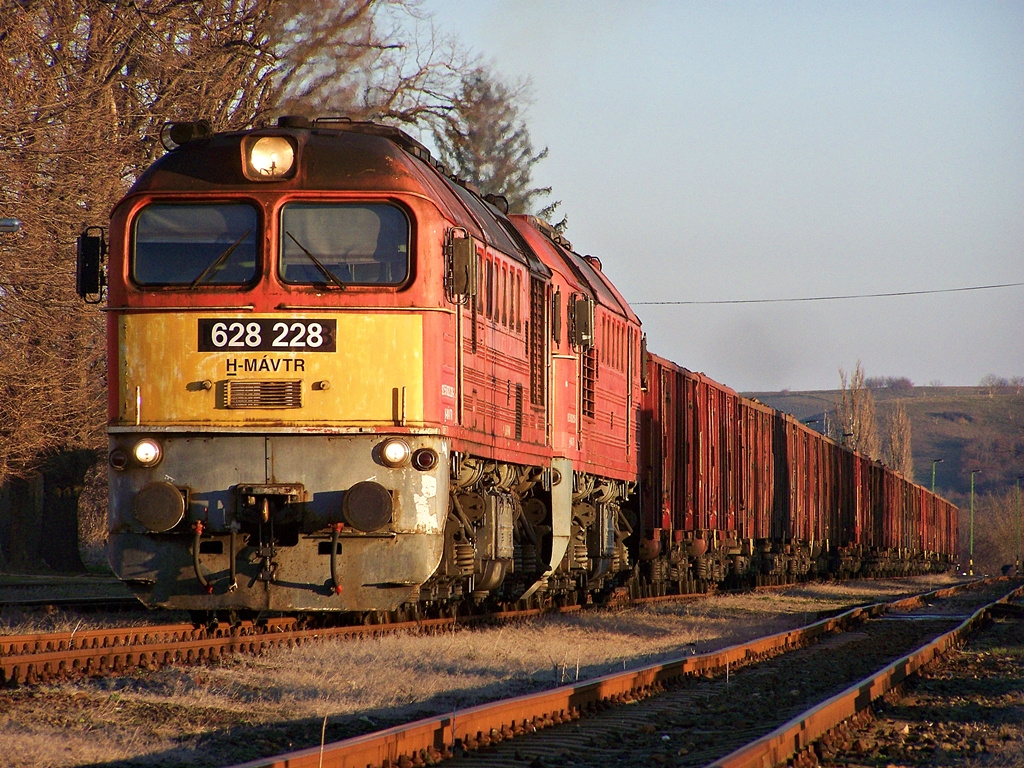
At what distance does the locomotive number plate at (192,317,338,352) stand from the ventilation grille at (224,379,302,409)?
0.26 meters

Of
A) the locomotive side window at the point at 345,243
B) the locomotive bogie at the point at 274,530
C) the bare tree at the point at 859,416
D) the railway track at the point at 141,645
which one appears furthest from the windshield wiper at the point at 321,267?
the bare tree at the point at 859,416

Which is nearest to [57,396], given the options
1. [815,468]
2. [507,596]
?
Answer: [507,596]

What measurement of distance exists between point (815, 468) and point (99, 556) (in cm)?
2066

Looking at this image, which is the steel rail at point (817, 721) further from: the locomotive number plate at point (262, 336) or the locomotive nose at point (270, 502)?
the locomotive number plate at point (262, 336)

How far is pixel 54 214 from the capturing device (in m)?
20.1

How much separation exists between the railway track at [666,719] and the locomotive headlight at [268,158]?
4557 mm

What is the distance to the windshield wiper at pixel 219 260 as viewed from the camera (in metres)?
10.1

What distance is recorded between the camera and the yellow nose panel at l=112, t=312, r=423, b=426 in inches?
391

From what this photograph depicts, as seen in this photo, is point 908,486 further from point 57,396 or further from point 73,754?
point 73,754

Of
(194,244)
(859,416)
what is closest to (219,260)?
(194,244)

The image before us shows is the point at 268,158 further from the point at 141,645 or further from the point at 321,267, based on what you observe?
the point at 141,645

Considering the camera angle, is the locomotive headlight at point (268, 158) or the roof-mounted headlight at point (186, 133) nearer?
the locomotive headlight at point (268, 158)

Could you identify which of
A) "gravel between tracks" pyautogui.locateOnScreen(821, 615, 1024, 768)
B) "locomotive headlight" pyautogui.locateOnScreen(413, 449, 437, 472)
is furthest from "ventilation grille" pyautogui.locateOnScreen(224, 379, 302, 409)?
"gravel between tracks" pyautogui.locateOnScreen(821, 615, 1024, 768)

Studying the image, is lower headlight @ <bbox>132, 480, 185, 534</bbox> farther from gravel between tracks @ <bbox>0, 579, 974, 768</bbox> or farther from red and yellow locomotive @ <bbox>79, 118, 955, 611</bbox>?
gravel between tracks @ <bbox>0, 579, 974, 768</bbox>
